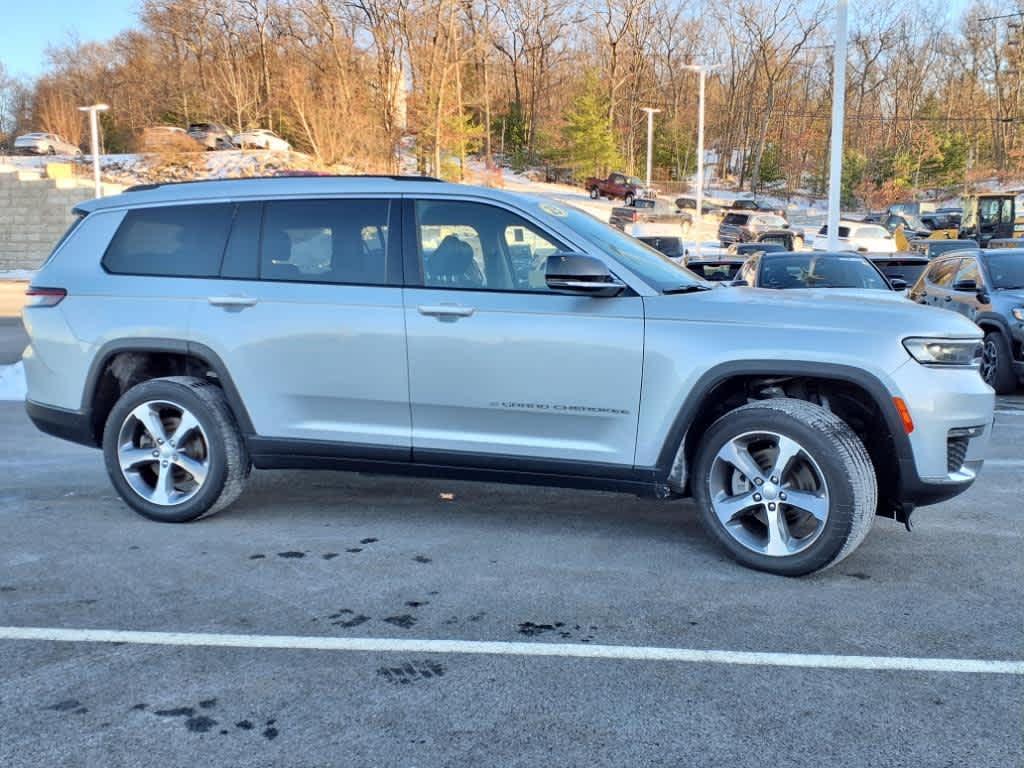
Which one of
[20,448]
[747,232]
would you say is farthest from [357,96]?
[20,448]

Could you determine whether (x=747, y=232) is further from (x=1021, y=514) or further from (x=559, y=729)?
(x=559, y=729)

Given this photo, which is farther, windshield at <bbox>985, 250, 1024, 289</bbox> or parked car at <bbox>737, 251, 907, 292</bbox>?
parked car at <bbox>737, 251, 907, 292</bbox>

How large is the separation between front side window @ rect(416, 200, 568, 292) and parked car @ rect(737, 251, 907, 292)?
6663 mm

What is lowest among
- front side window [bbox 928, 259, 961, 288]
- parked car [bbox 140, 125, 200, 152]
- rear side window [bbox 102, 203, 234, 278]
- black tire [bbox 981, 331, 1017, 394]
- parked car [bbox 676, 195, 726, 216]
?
black tire [bbox 981, 331, 1017, 394]

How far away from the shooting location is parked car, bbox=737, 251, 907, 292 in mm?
10914

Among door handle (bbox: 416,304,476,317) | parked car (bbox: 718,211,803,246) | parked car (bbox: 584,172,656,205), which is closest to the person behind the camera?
door handle (bbox: 416,304,476,317)

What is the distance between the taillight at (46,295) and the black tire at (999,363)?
8775mm

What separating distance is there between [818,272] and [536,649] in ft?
29.2

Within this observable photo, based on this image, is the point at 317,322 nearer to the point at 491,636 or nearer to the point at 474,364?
the point at 474,364

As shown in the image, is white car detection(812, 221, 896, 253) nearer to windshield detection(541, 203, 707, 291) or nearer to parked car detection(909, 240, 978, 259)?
parked car detection(909, 240, 978, 259)

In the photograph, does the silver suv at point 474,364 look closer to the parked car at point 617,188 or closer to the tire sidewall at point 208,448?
the tire sidewall at point 208,448

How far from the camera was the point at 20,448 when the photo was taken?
7.21m

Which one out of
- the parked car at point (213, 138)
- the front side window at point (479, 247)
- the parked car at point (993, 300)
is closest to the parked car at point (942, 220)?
the parked car at point (213, 138)

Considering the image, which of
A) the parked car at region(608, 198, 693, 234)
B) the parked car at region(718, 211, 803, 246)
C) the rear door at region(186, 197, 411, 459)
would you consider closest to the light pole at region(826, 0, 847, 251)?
the rear door at region(186, 197, 411, 459)
